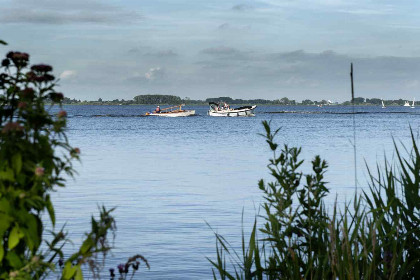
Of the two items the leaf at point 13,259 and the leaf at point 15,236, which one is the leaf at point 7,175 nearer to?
the leaf at point 15,236

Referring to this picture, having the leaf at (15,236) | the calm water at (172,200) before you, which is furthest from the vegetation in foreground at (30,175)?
the calm water at (172,200)

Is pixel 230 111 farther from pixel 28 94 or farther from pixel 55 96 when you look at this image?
pixel 28 94

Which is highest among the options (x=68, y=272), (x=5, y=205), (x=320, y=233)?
(x=5, y=205)

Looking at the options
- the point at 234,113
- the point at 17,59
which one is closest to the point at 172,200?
the point at 17,59

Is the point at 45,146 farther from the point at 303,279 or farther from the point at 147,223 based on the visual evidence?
the point at 147,223

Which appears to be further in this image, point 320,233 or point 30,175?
point 320,233

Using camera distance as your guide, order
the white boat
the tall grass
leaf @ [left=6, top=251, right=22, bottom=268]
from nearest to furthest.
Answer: leaf @ [left=6, top=251, right=22, bottom=268] → the tall grass → the white boat

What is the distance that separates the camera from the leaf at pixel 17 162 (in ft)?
12.8

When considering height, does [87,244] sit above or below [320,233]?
above

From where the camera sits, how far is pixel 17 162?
3910 mm

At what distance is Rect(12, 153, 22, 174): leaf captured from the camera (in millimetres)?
3898

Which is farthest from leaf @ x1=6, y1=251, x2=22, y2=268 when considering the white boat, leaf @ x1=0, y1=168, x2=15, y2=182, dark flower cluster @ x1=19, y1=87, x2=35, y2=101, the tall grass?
the white boat

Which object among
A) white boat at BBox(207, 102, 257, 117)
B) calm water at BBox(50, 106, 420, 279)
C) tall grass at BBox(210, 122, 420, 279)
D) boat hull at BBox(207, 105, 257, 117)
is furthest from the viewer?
white boat at BBox(207, 102, 257, 117)

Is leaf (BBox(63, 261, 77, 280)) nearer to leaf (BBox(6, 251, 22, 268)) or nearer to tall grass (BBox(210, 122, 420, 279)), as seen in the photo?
leaf (BBox(6, 251, 22, 268))
